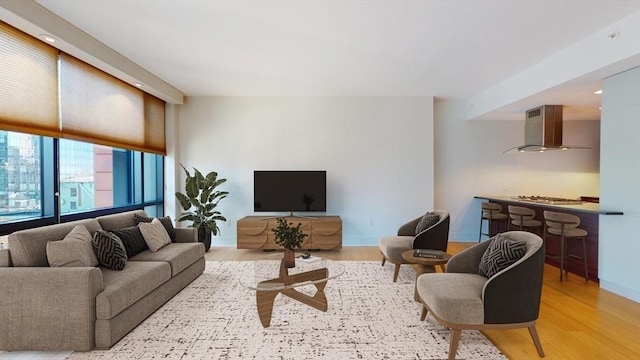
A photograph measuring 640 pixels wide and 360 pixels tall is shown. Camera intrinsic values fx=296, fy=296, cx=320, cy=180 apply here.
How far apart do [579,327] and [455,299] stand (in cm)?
151

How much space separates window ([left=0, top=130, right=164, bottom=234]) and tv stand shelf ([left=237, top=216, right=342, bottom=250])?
6.09 feet

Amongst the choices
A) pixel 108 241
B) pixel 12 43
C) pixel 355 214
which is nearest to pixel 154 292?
pixel 108 241

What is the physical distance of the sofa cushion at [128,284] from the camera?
7.39 ft

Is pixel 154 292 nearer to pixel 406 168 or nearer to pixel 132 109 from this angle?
pixel 132 109

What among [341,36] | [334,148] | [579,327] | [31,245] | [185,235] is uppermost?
[341,36]

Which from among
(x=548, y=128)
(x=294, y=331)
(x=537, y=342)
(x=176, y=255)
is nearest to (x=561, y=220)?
(x=548, y=128)

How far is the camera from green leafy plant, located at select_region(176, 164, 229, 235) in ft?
16.9

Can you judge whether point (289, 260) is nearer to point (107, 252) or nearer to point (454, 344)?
point (454, 344)

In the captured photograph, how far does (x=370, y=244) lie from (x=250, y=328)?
3.51m

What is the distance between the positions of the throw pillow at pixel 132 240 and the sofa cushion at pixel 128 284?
31cm

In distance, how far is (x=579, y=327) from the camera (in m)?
2.67

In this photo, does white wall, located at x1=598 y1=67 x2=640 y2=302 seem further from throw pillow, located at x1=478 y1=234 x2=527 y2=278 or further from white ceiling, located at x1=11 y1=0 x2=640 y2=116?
throw pillow, located at x1=478 y1=234 x2=527 y2=278

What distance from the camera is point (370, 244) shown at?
5734mm

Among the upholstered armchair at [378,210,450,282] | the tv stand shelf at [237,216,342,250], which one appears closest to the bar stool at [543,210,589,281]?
the upholstered armchair at [378,210,450,282]
